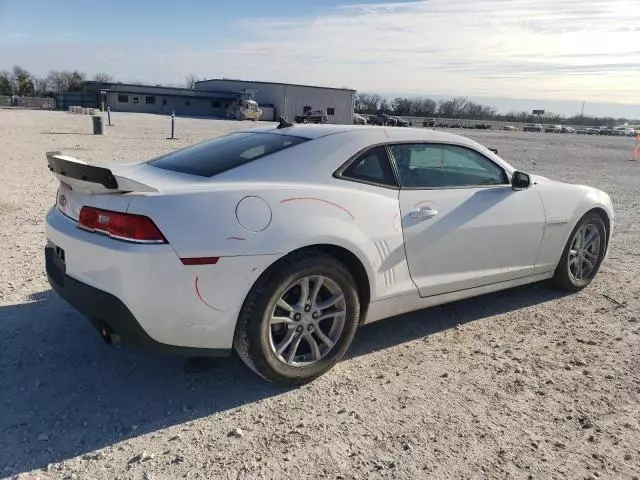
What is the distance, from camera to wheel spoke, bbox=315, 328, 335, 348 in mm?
3261

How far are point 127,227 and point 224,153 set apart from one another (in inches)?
41.8

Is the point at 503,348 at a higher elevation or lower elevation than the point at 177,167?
lower

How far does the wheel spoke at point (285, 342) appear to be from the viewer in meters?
3.10

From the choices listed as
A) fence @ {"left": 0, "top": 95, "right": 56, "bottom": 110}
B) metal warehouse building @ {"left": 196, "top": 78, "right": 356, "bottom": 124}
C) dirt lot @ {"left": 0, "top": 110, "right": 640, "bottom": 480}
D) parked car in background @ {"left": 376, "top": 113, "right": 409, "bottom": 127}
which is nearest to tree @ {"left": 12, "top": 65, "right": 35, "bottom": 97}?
fence @ {"left": 0, "top": 95, "right": 56, "bottom": 110}

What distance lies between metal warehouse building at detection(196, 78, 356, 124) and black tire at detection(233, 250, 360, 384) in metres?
61.3

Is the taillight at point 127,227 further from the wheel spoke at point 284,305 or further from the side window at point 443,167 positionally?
the side window at point 443,167

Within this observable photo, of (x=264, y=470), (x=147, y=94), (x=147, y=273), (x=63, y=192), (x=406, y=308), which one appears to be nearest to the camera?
(x=264, y=470)

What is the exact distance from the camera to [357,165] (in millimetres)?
3502

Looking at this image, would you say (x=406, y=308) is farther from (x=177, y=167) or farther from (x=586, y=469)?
(x=177, y=167)

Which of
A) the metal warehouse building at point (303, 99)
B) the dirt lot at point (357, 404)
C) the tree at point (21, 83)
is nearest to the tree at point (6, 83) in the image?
the tree at point (21, 83)

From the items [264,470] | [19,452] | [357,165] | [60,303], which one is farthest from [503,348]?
[60,303]

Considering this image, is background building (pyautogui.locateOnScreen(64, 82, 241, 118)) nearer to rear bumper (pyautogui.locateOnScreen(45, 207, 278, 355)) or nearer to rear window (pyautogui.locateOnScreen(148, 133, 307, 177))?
rear window (pyautogui.locateOnScreen(148, 133, 307, 177))

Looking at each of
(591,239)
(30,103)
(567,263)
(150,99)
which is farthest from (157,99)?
(567,263)

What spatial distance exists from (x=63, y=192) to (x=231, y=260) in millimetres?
1317
